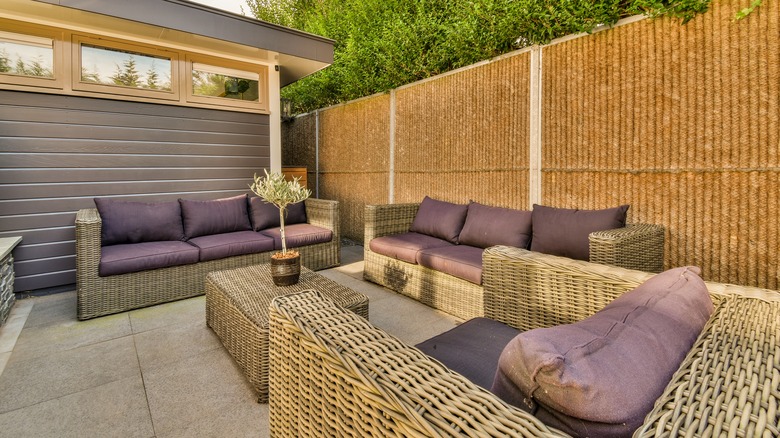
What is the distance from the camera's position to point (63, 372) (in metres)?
2.10

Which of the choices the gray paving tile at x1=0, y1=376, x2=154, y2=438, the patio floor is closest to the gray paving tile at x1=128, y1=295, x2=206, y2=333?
the patio floor

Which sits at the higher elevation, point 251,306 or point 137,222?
point 137,222

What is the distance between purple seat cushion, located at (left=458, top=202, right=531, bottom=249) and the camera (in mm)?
3010

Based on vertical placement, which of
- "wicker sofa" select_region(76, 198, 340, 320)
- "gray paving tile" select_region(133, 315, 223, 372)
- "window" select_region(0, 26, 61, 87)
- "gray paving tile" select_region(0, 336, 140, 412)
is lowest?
"gray paving tile" select_region(0, 336, 140, 412)

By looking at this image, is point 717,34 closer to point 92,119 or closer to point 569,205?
point 569,205

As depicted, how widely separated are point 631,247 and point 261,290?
2.34 meters

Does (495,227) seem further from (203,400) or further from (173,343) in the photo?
(173,343)

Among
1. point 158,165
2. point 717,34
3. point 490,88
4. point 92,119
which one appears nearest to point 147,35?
point 92,119

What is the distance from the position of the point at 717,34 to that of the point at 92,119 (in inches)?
212

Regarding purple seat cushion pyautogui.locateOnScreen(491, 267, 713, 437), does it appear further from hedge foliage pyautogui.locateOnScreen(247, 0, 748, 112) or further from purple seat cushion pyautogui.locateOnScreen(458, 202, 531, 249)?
hedge foliage pyautogui.locateOnScreen(247, 0, 748, 112)

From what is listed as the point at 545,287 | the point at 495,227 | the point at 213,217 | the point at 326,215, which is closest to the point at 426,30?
the point at 326,215

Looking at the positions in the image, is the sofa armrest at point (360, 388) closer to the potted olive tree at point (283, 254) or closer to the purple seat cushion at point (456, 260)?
the potted olive tree at point (283, 254)

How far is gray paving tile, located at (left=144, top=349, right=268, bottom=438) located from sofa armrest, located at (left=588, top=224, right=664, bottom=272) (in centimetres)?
203

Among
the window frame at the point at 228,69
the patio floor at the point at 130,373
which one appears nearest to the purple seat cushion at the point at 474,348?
the patio floor at the point at 130,373
